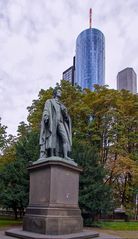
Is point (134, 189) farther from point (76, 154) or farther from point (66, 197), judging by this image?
point (66, 197)

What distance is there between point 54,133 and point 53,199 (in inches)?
97.8

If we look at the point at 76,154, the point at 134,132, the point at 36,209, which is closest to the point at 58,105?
the point at 36,209

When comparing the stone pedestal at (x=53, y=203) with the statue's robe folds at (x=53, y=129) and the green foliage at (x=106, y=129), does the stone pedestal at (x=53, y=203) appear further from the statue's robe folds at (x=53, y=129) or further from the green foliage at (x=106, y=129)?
the green foliage at (x=106, y=129)

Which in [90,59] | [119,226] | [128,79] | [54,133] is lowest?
[119,226]

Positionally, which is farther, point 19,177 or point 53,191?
point 19,177

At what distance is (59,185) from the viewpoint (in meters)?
9.41

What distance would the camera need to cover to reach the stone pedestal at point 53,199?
8.77 meters

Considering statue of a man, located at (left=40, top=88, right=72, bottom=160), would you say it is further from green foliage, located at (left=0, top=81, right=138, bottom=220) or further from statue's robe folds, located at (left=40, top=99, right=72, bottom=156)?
green foliage, located at (left=0, top=81, right=138, bottom=220)

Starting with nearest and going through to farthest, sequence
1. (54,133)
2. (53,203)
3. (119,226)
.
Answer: (53,203)
(54,133)
(119,226)

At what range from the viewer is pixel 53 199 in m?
9.17

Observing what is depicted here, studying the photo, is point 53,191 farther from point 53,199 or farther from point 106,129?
point 106,129

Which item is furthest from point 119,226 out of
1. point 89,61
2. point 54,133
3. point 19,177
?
point 89,61

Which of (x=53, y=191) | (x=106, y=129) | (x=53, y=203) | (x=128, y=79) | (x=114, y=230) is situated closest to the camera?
(x=53, y=203)

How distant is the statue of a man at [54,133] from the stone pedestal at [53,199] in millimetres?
785
